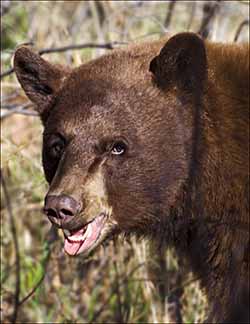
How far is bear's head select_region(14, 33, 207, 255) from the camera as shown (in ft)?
15.9

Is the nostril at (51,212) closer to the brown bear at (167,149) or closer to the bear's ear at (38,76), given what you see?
the brown bear at (167,149)

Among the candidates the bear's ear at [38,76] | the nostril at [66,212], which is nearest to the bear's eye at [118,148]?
the nostril at [66,212]

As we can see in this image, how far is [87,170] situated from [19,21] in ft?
19.7

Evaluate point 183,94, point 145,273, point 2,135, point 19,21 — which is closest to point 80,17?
point 19,21

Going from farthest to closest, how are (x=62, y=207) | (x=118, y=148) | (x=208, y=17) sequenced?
(x=208, y=17)
(x=118, y=148)
(x=62, y=207)

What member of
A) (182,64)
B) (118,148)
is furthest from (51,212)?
(182,64)

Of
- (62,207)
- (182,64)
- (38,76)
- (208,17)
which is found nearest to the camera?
(62,207)

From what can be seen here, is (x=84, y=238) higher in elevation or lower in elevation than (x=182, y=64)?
lower

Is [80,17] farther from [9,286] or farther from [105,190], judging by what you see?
[105,190]

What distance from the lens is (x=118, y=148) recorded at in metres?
4.92

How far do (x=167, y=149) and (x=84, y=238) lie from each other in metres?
0.62

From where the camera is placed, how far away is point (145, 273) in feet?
22.6

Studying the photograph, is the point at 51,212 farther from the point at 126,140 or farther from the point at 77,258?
the point at 77,258

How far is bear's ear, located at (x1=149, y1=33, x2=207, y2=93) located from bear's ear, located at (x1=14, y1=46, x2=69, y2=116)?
612mm
